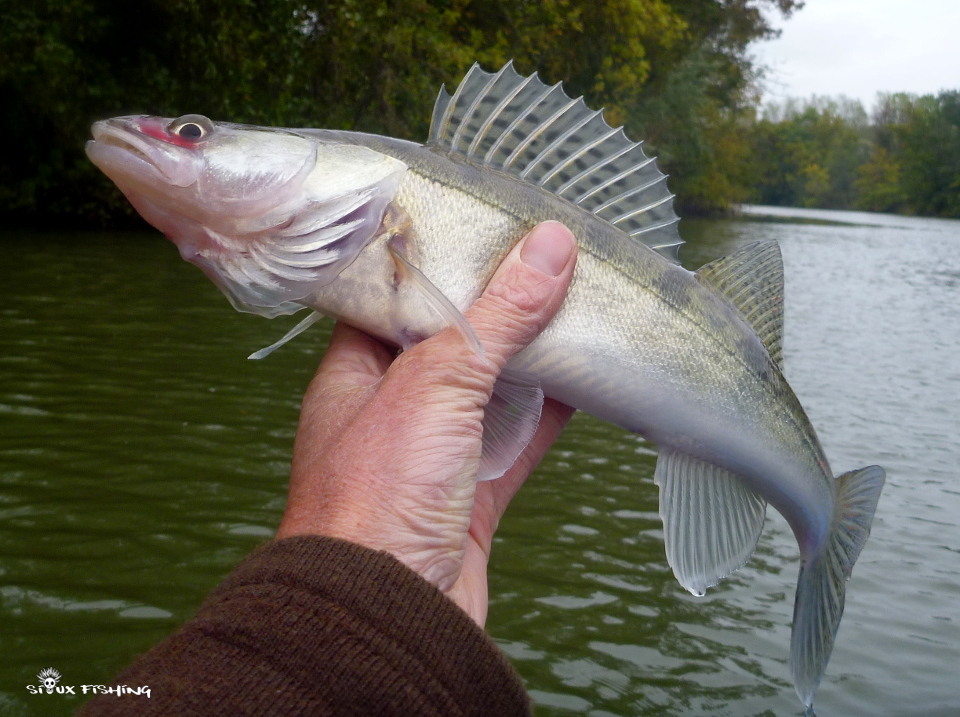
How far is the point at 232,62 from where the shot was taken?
676 inches

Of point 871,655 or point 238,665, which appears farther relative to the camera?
point 871,655

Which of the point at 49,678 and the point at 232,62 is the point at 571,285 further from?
the point at 232,62

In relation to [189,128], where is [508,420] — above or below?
below

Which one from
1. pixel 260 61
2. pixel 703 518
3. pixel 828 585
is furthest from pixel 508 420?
pixel 260 61

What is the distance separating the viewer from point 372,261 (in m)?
2.15

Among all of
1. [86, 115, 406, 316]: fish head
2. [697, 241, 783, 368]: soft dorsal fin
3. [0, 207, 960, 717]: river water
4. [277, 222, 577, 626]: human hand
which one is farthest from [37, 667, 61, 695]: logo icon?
[697, 241, 783, 368]: soft dorsal fin

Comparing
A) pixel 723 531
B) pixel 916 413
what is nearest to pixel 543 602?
pixel 723 531

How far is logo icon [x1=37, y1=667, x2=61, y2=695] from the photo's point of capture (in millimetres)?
3660

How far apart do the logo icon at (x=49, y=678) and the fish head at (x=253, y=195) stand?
97.1 inches

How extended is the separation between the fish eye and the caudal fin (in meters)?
2.17

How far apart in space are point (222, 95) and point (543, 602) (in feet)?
50.8

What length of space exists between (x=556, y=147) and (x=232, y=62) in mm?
16448

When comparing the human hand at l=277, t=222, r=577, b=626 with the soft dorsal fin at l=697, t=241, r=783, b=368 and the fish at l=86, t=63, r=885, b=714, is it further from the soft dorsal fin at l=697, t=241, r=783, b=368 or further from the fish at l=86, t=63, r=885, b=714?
the soft dorsal fin at l=697, t=241, r=783, b=368

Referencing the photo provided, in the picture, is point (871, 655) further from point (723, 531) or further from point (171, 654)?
point (171, 654)
